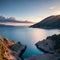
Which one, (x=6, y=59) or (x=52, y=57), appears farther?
(x=52, y=57)

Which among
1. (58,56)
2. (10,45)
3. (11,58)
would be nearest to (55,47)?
(58,56)

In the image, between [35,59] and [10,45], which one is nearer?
[35,59]

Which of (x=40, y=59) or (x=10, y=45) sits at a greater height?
(x=10, y=45)

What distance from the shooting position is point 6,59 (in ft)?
259

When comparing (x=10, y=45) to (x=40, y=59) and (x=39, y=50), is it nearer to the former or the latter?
(x=39, y=50)

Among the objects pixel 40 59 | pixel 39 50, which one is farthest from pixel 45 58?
pixel 39 50

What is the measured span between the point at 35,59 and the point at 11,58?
1234 centimetres

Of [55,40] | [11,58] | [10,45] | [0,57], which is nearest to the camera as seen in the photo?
[0,57]

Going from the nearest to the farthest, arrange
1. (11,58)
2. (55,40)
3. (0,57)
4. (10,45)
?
(0,57)
(11,58)
(10,45)
(55,40)

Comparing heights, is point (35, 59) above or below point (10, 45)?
below

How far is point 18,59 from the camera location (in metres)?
85.3

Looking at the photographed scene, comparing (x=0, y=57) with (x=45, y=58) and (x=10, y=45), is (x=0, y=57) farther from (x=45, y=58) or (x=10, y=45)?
(x=10, y=45)

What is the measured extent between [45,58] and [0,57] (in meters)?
23.0

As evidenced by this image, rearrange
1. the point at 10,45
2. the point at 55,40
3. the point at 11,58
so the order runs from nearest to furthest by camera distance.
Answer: the point at 11,58
the point at 10,45
the point at 55,40
